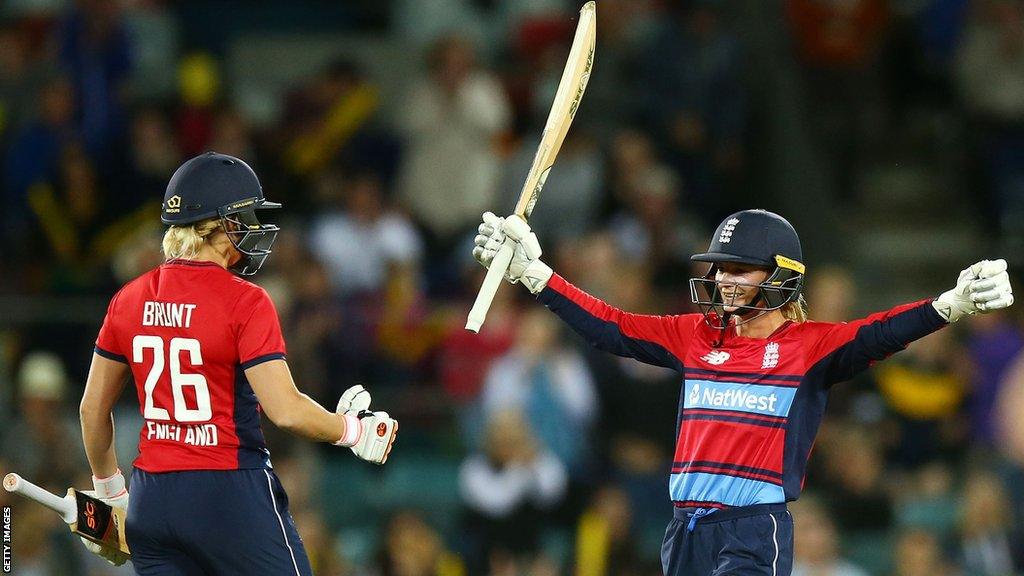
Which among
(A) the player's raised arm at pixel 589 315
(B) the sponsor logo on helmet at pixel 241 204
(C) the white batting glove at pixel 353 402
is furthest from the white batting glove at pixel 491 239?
(B) the sponsor logo on helmet at pixel 241 204

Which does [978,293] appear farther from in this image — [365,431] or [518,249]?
[365,431]

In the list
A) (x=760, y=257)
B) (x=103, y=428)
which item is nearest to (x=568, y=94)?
(x=760, y=257)

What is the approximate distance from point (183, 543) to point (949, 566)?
5716 millimetres

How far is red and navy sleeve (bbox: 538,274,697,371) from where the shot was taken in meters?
6.15

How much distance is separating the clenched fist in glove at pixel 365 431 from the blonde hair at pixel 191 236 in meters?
0.78

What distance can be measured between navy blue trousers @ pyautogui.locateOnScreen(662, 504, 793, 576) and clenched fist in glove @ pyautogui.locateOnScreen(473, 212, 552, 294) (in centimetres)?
109

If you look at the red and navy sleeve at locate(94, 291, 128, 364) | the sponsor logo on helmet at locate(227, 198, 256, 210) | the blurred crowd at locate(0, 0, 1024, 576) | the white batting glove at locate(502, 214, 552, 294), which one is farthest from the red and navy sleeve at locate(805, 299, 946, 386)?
the blurred crowd at locate(0, 0, 1024, 576)

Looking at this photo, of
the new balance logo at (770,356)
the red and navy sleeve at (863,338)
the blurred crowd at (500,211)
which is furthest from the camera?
the blurred crowd at (500,211)

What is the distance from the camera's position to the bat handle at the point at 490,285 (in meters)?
6.01

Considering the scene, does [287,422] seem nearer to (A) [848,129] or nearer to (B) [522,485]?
(B) [522,485]

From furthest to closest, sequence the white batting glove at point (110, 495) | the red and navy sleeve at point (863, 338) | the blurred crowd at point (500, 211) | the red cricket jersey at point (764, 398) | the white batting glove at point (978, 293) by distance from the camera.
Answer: the blurred crowd at point (500, 211) < the white batting glove at point (110, 495) < the red cricket jersey at point (764, 398) < the red and navy sleeve at point (863, 338) < the white batting glove at point (978, 293)

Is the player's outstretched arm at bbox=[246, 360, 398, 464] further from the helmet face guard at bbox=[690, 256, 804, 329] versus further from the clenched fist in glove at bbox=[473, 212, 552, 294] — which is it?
the helmet face guard at bbox=[690, 256, 804, 329]

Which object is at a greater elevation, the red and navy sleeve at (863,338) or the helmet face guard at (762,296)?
the helmet face guard at (762,296)

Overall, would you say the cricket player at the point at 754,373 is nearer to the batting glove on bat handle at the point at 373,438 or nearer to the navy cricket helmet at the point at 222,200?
the batting glove on bat handle at the point at 373,438
